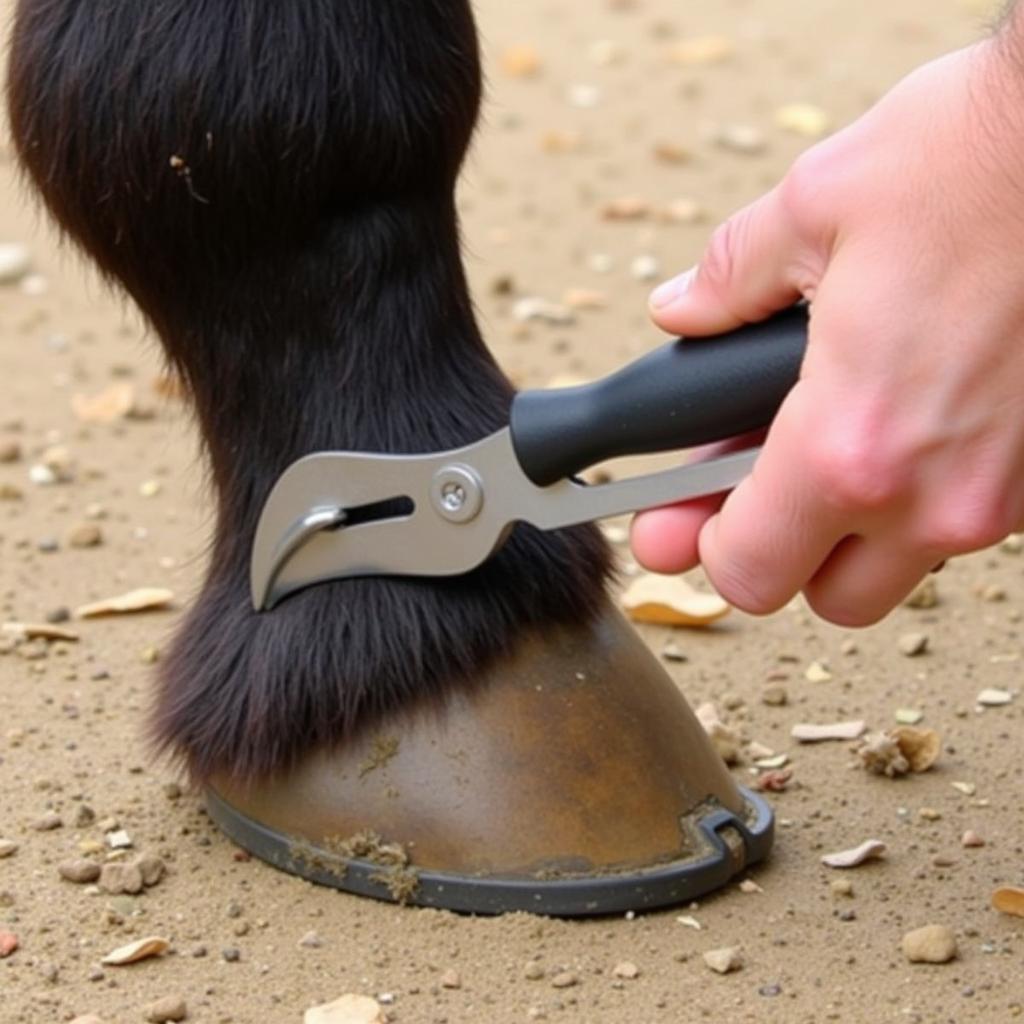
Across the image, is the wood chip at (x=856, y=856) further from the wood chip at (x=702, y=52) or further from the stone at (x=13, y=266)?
the wood chip at (x=702, y=52)

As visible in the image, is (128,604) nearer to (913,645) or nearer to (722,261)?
(913,645)

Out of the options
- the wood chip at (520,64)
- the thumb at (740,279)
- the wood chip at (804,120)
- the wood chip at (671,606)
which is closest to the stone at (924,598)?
the wood chip at (671,606)

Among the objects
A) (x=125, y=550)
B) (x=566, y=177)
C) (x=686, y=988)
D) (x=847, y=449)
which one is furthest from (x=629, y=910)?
(x=566, y=177)

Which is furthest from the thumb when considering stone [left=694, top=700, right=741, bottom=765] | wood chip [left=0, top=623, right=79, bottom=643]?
wood chip [left=0, top=623, right=79, bottom=643]

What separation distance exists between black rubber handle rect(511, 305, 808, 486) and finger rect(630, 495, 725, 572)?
4 centimetres

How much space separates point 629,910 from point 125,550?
109 cm

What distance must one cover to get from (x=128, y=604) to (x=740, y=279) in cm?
110

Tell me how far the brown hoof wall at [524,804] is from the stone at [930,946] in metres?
0.15

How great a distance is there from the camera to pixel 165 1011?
4.97 feet

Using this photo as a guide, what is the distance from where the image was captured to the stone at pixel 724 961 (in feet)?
5.19

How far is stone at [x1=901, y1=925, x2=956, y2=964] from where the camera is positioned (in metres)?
1.60

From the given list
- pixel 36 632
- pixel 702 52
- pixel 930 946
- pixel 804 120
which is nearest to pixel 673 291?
pixel 930 946

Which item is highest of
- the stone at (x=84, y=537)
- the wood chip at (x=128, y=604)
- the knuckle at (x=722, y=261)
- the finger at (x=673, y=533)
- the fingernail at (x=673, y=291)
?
the knuckle at (x=722, y=261)

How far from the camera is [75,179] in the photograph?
1.67 metres
